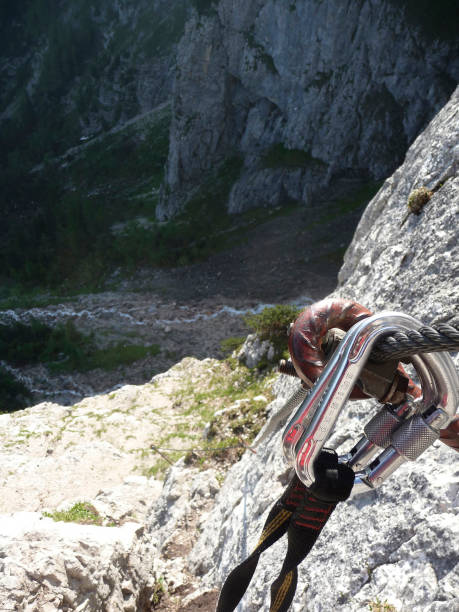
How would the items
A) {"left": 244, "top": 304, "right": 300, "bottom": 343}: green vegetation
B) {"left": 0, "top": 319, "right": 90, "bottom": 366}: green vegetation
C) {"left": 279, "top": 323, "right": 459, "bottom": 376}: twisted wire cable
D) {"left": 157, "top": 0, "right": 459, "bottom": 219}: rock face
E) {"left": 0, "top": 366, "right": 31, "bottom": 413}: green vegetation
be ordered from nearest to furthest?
{"left": 279, "top": 323, "right": 459, "bottom": 376}: twisted wire cable
{"left": 244, "top": 304, "right": 300, "bottom": 343}: green vegetation
{"left": 0, "top": 366, "right": 31, "bottom": 413}: green vegetation
{"left": 0, "top": 319, "right": 90, "bottom": 366}: green vegetation
{"left": 157, "top": 0, "right": 459, "bottom": 219}: rock face

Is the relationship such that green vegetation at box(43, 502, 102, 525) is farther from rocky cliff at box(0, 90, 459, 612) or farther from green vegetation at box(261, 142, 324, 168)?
green vegetation at box(261, 142, 324, 168)

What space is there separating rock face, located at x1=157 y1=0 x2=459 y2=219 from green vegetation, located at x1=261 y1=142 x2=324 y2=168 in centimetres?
12

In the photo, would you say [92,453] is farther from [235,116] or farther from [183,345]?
[235,116]

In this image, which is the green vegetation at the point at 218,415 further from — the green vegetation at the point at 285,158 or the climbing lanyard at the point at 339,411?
the green vegetation at the point at 285,158

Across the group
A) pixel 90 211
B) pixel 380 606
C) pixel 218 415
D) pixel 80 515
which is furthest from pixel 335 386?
pixel 90 211

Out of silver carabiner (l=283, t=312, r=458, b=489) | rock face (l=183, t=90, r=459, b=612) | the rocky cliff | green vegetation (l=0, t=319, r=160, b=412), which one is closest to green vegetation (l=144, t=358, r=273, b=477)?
the rocky cliff

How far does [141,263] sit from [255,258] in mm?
11748

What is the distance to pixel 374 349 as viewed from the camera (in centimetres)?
158

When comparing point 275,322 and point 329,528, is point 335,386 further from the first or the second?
point 275,322

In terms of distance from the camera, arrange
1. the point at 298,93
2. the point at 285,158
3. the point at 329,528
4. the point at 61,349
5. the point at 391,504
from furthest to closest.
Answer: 1. the point at 285,158
2. the point at 298,93
3. the point at 61,349
4. the point at 329,528
5. the point at 391,504

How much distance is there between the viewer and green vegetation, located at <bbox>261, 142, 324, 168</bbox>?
42.3 meters

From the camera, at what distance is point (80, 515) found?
269 inches

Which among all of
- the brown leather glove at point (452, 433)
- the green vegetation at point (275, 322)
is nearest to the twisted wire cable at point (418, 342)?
the brown leather glove at point (452, 433)

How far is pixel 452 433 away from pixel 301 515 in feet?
2.43
